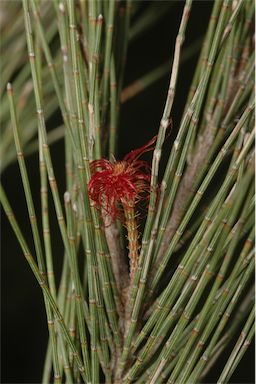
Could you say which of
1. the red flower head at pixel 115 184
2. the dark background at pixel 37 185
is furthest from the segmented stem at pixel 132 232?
the dark background at pixel 37 185

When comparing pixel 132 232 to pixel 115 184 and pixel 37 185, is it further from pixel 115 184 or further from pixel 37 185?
pixel 37 185

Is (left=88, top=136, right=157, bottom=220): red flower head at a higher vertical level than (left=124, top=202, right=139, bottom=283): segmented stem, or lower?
higher

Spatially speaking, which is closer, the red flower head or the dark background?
the red flower head

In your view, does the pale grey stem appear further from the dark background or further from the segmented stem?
the dark background

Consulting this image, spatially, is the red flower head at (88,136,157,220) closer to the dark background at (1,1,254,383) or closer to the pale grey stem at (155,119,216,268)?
the pale grey stem at (155,119,216,268)

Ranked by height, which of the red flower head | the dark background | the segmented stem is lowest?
the segmented stem

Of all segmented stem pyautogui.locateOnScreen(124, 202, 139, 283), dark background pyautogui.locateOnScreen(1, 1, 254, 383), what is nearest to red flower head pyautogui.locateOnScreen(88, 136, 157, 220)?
segmented stem pyautogui.locateOnScreen(124, 202, 139, 283)

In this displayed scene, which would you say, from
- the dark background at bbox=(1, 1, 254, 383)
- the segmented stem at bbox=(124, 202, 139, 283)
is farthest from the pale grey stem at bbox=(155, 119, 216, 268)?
the dark background at bbox=(1, 1, 254, 383)

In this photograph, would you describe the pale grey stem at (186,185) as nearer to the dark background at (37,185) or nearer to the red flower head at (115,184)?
the red flower head at (115,184)
